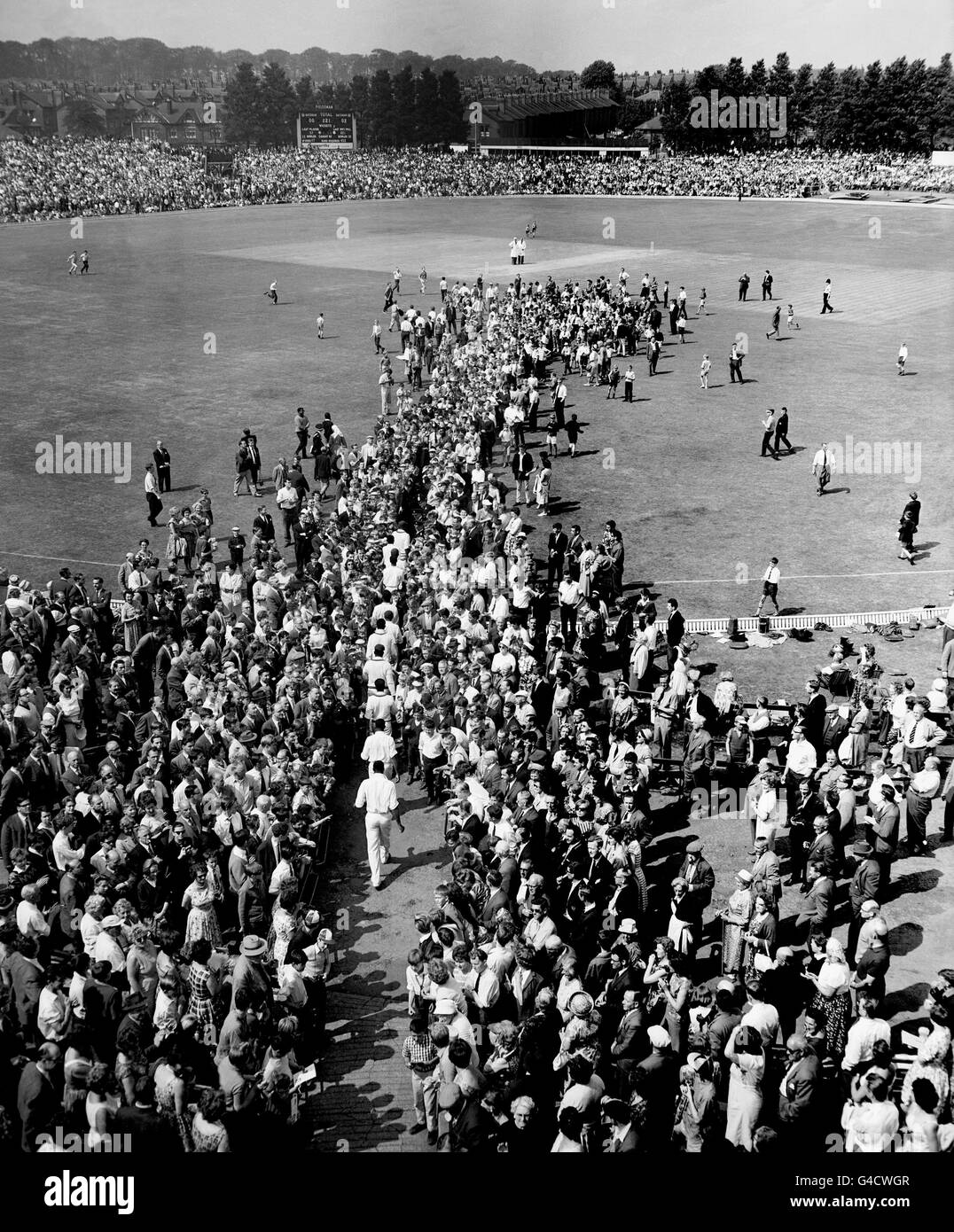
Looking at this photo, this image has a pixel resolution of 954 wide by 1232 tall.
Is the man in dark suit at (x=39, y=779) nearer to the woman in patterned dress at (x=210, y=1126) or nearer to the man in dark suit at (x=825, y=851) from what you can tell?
the woman in patterned dress at (x=210, y=1126)

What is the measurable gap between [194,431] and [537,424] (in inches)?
402

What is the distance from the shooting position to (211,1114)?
797 centimetres

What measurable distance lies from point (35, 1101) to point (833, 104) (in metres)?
117

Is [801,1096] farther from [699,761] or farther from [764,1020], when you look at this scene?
[699,761]

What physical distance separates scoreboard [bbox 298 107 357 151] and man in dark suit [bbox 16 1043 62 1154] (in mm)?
118703

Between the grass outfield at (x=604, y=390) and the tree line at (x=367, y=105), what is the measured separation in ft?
166

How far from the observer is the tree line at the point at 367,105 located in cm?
11800

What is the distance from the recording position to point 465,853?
38.2ft

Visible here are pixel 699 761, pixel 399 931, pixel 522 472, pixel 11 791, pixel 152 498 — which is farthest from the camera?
pixel 522 472

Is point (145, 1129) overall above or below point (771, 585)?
below

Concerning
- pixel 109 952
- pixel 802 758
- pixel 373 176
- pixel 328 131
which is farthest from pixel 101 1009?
pixel 328 131

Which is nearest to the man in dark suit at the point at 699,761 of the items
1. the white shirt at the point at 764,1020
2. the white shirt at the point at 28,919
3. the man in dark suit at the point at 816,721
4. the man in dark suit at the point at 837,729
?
the man in dark suit at the point at 816,721

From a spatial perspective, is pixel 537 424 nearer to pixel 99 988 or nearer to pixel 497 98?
pixel 99 988
